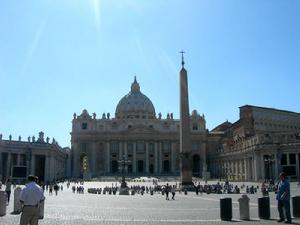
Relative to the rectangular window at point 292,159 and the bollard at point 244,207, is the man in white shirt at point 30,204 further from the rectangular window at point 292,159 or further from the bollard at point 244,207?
the rectangular window at point 292,159

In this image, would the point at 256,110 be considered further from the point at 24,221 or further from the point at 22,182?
the point at 24,221

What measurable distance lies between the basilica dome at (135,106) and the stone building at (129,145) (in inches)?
369

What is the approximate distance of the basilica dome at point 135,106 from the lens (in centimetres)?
14162

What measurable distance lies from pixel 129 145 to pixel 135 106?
59.5 feet

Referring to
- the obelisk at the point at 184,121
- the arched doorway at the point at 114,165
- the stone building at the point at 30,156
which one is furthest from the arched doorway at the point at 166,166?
the obelisk at the point at 184,121

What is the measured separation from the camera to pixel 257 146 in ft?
287

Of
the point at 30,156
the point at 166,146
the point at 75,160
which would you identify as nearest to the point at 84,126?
the point at 75,160

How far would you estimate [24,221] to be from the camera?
432 inches

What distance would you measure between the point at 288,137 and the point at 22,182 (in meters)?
51.0

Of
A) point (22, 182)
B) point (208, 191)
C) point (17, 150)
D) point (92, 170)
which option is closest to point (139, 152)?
point (92, 170)

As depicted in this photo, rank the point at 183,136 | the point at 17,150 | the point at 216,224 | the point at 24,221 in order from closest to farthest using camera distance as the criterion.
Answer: the point at 24,221
the point at 216,224
the point at 183,136
the point at 17,150

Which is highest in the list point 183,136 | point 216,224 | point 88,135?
point 88,135

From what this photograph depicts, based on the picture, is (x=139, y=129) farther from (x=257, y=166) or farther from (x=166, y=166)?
(x=257, y=166)

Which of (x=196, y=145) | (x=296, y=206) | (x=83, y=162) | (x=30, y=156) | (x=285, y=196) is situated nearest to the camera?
(x=285, y=196)
